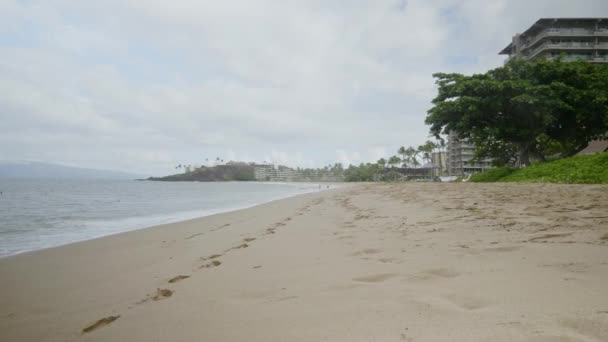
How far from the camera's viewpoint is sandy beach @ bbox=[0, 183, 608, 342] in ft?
4.84

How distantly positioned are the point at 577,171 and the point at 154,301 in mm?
16342

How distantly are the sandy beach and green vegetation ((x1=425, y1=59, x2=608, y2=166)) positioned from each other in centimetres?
1802

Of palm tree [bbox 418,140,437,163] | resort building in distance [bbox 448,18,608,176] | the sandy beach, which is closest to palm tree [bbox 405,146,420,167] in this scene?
palm tree [bbox 418,140,437,163]

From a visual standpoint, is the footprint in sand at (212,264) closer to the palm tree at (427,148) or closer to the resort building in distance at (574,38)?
the resort building in distance at (574,38)

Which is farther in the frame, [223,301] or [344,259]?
[344,259]

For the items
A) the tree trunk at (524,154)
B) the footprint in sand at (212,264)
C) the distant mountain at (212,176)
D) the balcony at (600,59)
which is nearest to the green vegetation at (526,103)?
the tree trunk at (524,154)

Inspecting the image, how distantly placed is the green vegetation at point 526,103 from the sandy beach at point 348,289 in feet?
59.1

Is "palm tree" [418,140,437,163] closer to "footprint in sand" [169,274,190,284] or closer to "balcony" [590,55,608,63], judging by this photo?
"balcony" [590,55,608,63]

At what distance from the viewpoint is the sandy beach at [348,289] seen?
1475mm

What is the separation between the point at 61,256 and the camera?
15.9ft

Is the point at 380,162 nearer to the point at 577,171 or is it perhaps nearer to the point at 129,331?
the point at 577,171

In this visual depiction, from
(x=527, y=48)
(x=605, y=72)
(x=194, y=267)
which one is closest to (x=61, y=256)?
(x=194, y=267)

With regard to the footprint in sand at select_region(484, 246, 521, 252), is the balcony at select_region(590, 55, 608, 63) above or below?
above

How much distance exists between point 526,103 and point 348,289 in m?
22.0
